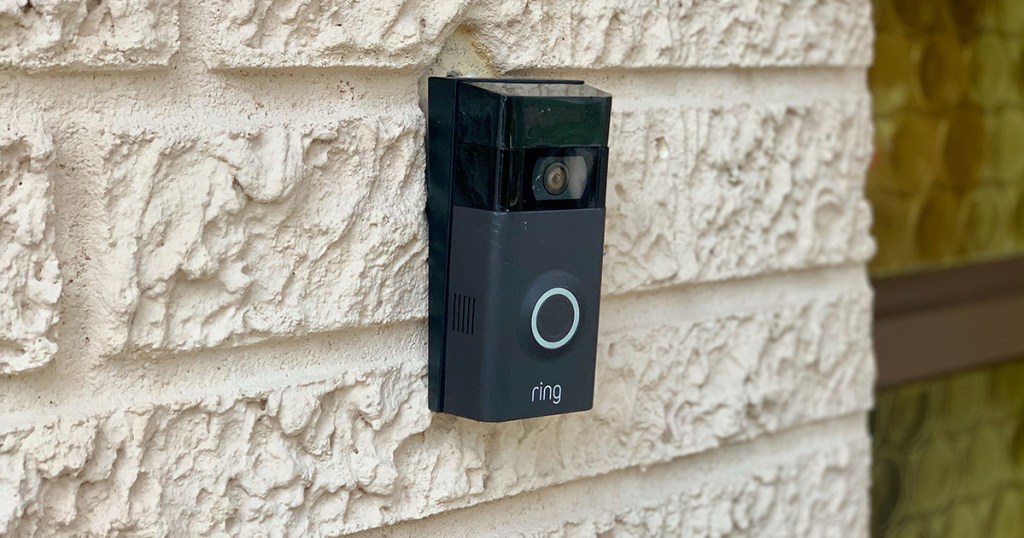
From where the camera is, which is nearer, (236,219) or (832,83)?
(236,219)

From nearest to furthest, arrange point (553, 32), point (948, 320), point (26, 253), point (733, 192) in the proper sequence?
1. point (26, 253)
2. point (553, 32)
3. point (733, 192)
4. point (948, 320)

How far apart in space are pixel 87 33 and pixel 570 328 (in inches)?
13.9

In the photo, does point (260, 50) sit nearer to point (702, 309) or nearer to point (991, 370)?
point (702, 309)

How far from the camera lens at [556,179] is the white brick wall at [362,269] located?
0.10 m

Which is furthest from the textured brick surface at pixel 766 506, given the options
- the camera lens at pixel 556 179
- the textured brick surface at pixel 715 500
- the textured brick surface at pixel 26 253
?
the textured brick surface at pixel 26 253

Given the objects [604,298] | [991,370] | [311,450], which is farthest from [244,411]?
[991,370]

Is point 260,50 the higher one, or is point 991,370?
point 260,50

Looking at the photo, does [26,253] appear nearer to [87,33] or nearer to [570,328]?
[87,33]

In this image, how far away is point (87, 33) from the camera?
0.63 m

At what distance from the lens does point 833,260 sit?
3.62 feet

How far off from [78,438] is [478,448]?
30 cm

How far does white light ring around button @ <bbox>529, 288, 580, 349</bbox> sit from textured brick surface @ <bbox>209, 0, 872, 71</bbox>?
180mm

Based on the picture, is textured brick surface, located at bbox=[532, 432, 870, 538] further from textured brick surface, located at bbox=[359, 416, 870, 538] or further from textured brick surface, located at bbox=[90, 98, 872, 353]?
textured brick surface, located at bbox=[90, 98, 872, 353]

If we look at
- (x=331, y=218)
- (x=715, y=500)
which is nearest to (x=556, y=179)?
(x=331, y=218)
